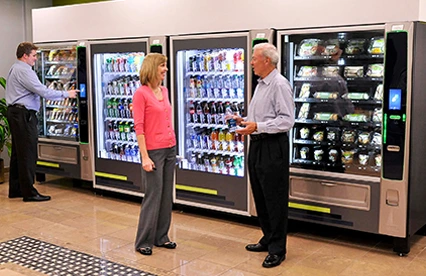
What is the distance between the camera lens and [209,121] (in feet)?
19.3

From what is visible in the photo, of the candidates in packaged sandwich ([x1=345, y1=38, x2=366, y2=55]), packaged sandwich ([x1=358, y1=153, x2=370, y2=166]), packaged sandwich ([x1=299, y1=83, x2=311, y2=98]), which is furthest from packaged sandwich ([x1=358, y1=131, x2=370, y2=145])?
packaged sandwich ([x1=345, y1=38, x2=366, y2=55])

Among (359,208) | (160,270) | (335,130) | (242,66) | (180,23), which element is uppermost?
(180,23)

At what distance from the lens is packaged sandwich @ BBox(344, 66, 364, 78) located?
15.9 ft

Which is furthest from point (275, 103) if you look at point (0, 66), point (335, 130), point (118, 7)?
point (0, 66)

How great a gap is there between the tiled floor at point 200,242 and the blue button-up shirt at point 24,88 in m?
1.25

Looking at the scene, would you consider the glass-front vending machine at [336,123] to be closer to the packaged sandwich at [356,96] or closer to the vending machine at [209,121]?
the packaged sandwich at [356,96]

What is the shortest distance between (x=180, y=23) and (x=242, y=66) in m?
0.87

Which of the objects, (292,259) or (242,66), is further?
(242,66)

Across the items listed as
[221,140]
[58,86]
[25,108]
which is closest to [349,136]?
[221,140]

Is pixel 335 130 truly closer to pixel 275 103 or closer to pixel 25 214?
pixel 275 103

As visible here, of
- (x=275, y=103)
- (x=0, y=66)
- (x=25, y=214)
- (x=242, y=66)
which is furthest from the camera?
(x=0, y=66)

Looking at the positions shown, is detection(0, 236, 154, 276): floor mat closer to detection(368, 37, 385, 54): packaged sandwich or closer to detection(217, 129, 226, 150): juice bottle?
detection(217, 129, 226, 150): juice bottle

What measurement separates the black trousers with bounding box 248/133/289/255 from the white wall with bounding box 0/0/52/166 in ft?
18.2

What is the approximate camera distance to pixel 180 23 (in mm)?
5855
